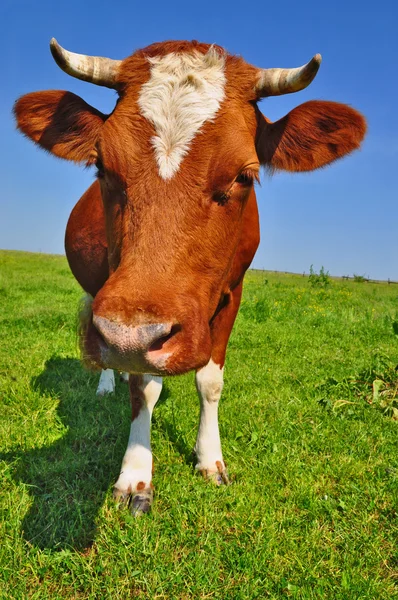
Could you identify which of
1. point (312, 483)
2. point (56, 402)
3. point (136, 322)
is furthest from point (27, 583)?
point (56, 402)

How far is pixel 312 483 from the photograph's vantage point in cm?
347

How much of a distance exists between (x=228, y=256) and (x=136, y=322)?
89 cm

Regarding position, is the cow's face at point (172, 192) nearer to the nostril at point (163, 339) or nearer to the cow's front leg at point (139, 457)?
the nostril at point (163, 339)

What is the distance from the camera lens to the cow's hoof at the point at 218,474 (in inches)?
139

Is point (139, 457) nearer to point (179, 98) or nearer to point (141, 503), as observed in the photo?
point (141, 503)

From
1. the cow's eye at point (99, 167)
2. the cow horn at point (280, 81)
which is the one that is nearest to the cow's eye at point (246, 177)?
the cow horn at point (280, 81)

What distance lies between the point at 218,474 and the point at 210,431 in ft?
1.06

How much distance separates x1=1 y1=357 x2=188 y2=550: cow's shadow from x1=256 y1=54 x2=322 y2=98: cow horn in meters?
2.55

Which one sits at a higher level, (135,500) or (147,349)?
(147,349)

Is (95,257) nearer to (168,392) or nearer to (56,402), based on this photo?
(56,402)

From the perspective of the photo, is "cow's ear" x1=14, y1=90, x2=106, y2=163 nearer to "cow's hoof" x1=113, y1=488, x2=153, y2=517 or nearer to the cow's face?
the cow's face

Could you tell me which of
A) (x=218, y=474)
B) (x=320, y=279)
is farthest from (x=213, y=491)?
(x=320, y=279)

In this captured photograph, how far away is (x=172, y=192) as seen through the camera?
2.36 m

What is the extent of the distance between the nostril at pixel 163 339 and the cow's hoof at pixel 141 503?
147cm
